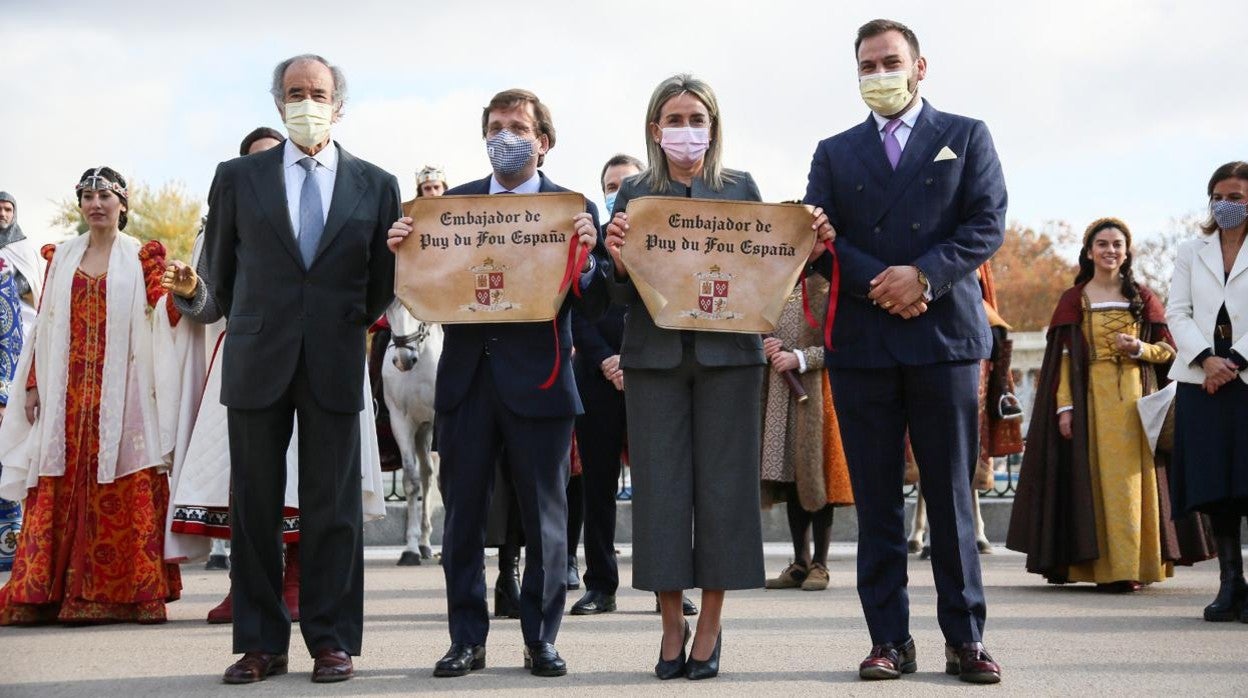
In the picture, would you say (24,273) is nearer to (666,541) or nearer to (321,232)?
(321,232)

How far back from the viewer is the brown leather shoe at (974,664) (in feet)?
18.3

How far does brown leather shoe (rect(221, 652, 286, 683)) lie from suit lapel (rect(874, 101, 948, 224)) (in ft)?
9.45

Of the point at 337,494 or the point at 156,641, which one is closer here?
the point at 337,494

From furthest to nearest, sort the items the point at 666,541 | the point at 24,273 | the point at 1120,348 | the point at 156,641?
the point at 24,273 < the point at 1120,348 < the point at 156,641 < the point at 666,541

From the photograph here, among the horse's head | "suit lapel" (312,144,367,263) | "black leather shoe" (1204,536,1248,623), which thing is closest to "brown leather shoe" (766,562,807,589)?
"black leather shoe" (1204,536,1248,623)

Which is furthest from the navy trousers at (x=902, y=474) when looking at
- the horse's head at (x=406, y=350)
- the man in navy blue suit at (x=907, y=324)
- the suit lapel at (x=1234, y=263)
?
the horse's head at (x=406, y=350)

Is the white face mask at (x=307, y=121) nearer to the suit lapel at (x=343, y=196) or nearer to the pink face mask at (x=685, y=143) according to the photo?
the suit lapel at (x=343, y=196)

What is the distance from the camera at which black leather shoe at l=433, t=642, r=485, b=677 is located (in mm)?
5883

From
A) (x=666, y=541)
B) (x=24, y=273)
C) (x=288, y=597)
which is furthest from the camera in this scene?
(x=24, y=273)

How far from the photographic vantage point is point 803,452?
10.1 m

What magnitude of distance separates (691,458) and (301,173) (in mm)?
1928

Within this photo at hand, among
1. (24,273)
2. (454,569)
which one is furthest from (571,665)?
(24,273)

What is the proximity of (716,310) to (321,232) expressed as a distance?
1583 millimetres

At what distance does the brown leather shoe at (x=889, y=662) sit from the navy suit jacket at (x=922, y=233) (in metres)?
1.07
